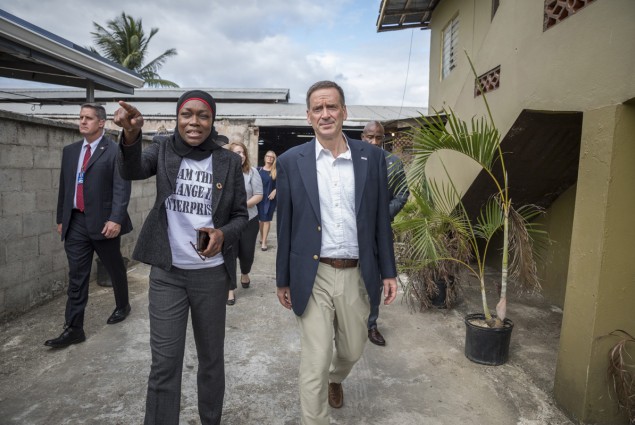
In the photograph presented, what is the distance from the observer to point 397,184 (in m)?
3.78

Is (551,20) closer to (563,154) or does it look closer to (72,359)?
(563,154)

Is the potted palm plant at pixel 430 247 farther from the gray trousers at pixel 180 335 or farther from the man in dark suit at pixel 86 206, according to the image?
the man in dark suit at pixel 86 206

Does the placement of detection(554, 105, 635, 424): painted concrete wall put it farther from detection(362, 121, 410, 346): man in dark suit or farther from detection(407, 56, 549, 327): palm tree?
detection(362, 121, 410, 346): man in dark suit

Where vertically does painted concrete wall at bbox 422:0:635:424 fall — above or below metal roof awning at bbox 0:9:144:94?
below

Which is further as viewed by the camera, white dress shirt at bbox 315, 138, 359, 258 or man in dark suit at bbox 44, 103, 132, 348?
man in dark suit at bbox 44, 103, 132, 348

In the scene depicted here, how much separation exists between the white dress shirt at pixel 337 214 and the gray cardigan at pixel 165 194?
0.48 meters

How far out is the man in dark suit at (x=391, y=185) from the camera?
3.71 metres

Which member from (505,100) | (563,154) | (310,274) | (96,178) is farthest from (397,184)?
(96,178)

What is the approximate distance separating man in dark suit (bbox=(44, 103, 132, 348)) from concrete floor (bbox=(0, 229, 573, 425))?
0.45 meters

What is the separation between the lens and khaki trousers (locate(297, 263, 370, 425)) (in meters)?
2.30

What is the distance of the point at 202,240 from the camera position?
82.8 inches

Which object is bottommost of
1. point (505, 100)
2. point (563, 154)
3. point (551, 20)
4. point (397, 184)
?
point (397, 184)

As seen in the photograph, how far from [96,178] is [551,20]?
13.4 feet

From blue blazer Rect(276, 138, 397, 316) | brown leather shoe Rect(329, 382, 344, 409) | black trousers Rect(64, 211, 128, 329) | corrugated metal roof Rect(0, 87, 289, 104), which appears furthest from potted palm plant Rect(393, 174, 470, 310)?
corrugated metal roof Rect(0, 87, 289, 104)
